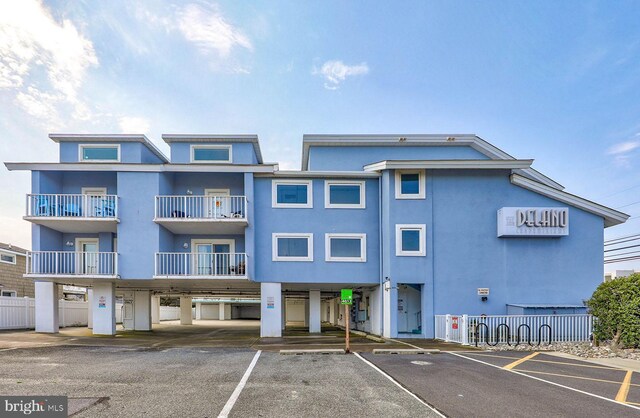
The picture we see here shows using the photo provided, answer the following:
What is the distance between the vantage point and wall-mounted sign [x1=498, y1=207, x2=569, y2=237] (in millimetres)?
18125

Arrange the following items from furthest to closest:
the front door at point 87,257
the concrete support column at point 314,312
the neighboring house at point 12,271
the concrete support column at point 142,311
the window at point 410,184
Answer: the neighboring house at point 12,271
the concrete support column at point 142,311
the concrete support column at point 314,312
the front door at point 87,257
the window at point 410,184

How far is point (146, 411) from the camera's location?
6.48 meters

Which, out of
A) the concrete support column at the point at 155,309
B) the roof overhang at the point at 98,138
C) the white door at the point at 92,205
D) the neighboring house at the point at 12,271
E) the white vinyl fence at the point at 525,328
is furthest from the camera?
the concrete support column at the point at 155,309

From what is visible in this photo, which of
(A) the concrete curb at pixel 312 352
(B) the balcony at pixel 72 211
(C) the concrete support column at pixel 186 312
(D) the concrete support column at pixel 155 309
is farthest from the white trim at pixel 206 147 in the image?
(C) the concrete support column at pixel 186 312

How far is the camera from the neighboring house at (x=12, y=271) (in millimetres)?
25000

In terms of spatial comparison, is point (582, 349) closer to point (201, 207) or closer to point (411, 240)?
point (411, 240)

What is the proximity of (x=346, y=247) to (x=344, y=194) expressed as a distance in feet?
8.76

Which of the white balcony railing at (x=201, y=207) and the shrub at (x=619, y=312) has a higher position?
the white balcony railing at (x=201, y=207)

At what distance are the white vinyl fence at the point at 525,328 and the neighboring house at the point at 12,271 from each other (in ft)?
86.8

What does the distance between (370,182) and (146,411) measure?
14.8m

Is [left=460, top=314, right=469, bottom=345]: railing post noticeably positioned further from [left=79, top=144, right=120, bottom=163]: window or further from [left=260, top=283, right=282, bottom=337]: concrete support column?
[left=79, top=144, right=120, bottom=163]: window

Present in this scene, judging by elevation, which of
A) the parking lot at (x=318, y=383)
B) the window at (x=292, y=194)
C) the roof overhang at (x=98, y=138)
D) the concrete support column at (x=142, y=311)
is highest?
the roof overhang at (x=98, y=138)

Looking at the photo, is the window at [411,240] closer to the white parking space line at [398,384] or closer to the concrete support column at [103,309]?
the white parking space line at [398,384]

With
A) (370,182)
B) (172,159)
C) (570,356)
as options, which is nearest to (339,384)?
(570,356)
